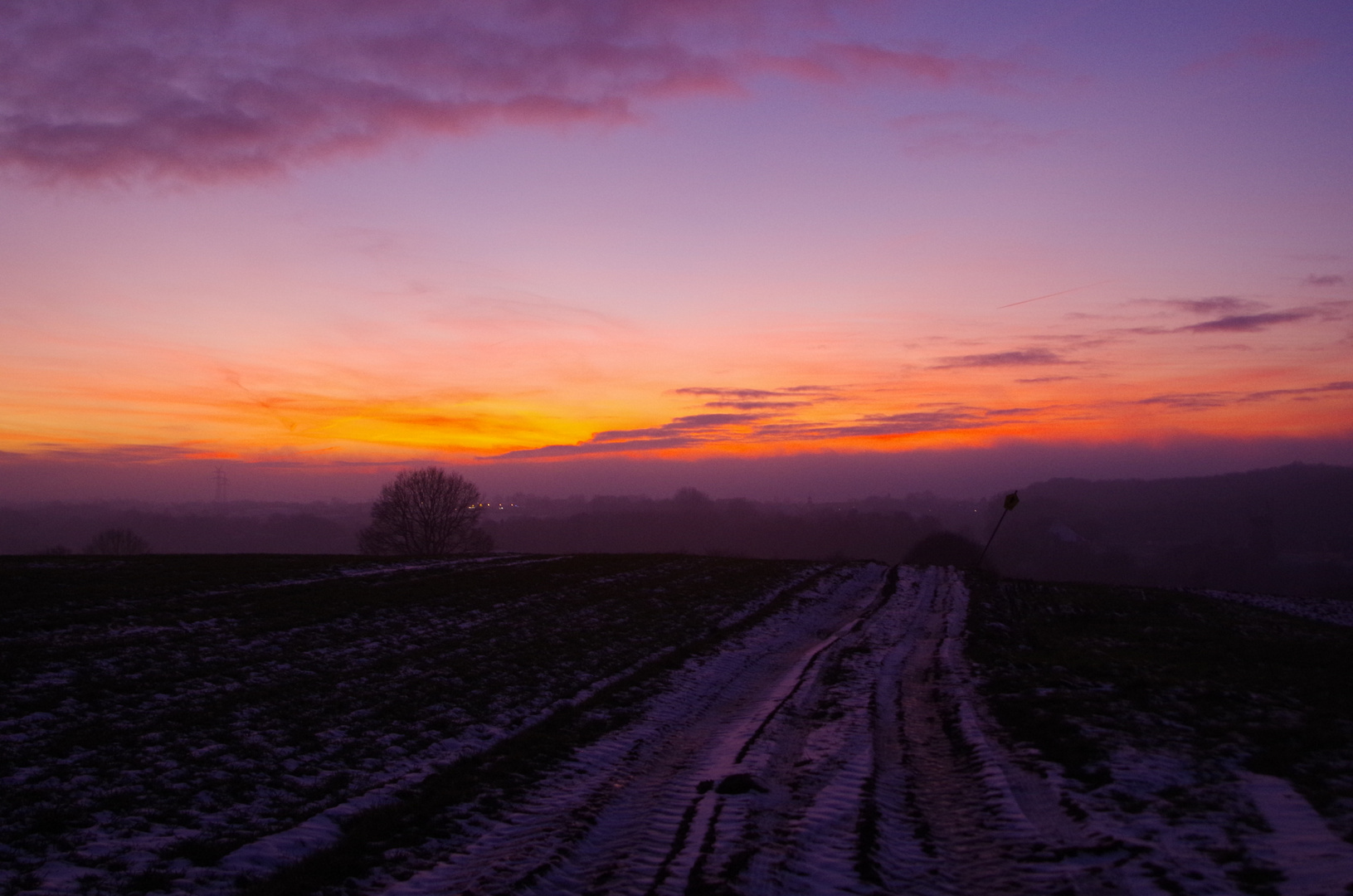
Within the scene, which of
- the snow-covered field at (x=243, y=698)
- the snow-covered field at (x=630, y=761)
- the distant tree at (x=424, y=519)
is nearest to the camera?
the snow-covered field at (x=630, y=761)

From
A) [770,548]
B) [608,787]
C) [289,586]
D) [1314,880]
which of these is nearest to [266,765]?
[608,787]

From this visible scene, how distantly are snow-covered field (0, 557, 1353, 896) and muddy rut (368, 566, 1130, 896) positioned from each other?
0.04m

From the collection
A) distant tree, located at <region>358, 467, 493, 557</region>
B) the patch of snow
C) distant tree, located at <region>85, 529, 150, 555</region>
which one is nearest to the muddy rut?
the patch of snow

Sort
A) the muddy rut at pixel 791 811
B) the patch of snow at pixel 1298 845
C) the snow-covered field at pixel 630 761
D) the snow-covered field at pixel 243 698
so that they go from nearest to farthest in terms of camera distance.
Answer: the patch of snow at pixel 1298 845
the muddy rut at pixel 791 811
the snow-covered field at pixel 630 761
the snow-covered field at pixel 243 698

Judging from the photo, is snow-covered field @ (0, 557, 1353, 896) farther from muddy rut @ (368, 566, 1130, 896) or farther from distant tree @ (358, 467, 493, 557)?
distant tree @ (358, 467, 493, 557)

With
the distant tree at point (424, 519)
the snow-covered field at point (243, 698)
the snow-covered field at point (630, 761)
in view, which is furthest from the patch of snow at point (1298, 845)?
the distant tree at point (424, 519)

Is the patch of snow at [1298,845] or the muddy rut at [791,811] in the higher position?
the patch of snow at [1298,845]

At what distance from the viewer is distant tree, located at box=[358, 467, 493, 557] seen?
67.3 m

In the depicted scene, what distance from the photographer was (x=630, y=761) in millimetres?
10312

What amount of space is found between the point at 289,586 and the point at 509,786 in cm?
1652

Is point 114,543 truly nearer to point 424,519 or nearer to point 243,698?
point 424,519

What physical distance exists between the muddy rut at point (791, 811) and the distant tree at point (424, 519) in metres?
57.8

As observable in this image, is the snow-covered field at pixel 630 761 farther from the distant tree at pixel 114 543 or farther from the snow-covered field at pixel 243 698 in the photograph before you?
the distant tree at pixel 114 543

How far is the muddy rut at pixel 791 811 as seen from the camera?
639 cm
